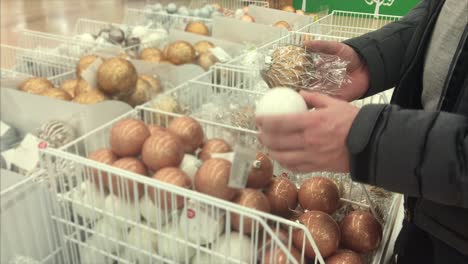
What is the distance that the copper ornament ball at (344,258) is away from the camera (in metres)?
0.76

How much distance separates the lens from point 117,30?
2086 mm

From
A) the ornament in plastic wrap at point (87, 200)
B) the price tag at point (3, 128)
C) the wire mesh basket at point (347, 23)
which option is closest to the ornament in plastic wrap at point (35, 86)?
the price tag at point (3, 128)

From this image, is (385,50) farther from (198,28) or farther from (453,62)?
(198,28)

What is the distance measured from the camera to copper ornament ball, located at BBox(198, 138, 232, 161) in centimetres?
75

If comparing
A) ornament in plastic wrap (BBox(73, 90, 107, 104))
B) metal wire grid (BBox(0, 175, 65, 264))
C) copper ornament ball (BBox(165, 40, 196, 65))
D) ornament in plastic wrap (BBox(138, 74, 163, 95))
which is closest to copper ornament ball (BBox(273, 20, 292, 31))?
copper ornament ball (BBox(165, 40, 196, 65))

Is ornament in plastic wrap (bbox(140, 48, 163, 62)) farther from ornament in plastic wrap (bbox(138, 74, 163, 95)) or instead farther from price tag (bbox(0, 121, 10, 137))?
price tag (bbox(0, 121, 10, 137))

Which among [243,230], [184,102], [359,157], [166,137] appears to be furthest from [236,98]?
[359,157]

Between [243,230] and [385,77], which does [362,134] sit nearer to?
[243,230]

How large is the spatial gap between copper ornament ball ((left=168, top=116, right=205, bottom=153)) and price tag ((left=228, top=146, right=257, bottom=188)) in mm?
156

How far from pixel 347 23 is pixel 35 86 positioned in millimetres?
1442

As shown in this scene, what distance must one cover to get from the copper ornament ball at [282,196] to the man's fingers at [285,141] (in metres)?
0.20

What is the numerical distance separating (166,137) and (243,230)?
0.69 feet

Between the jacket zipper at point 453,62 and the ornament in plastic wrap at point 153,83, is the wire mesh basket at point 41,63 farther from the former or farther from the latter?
the jacket zipper at point 453,62

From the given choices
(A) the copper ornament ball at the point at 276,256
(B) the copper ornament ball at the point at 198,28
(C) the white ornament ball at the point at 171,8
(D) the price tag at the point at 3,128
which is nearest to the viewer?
(A) the copper ornament ball at the point at 276,256
